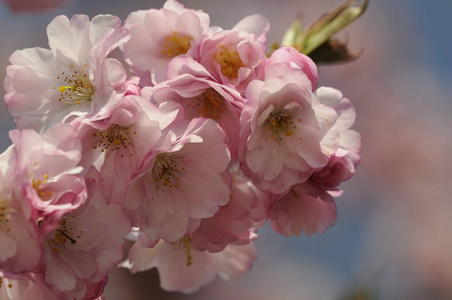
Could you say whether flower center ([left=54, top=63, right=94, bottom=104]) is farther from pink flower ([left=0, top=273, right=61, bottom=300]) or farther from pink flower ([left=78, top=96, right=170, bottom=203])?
pink flower ([left=0, top=273, right=61, bottom=300])

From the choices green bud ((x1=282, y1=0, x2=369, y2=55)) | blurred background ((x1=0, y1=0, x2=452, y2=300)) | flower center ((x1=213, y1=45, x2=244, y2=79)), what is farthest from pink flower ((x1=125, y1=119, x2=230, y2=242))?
blurred background ((x1=0, y1=0, x2=452, y2=300))

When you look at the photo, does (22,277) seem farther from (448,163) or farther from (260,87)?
(448,163)

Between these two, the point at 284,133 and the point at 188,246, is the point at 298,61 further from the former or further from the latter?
the point at 188,246

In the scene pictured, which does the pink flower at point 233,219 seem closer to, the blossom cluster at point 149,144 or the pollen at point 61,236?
the blossom cluster at point 149,144

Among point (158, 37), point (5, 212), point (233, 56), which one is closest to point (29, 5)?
point (158, 37)

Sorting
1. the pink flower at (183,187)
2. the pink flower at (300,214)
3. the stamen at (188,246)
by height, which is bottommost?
the stamen at (188,246)

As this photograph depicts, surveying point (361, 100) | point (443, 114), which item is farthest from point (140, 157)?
point (443, 114)

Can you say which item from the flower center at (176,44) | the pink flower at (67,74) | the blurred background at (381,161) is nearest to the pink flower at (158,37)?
the flower center at (176,44)
